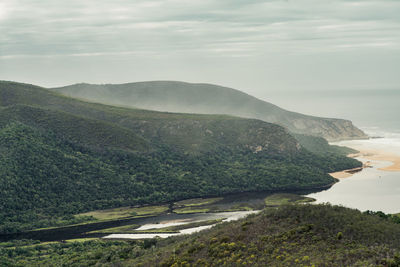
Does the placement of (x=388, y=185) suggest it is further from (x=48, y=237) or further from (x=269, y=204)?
(x=48, y=237)

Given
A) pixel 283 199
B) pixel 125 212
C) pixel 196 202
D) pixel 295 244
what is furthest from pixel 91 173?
pixel 295 244

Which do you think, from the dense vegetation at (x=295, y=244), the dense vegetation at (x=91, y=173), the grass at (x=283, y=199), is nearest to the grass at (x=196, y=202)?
the dense vegetation at (x=91, y=173)

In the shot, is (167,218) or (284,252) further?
(167,218)

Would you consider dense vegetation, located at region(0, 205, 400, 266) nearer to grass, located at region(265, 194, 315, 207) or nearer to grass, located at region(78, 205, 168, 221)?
grass, located at region(78, 205, 168, 221)

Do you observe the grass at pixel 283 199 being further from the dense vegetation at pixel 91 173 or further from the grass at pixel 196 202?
the grass at pixel 196 202

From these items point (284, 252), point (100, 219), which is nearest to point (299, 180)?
point (100, 219)

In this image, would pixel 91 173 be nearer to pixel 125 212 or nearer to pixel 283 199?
pixel 125 212

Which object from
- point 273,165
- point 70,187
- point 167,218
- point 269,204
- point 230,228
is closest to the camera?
point 230,228

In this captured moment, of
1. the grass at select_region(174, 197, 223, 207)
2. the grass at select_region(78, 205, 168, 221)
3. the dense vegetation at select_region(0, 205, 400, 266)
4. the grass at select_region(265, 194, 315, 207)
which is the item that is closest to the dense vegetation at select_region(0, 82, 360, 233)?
the grass at select_region(78, 205, 168, 221)
